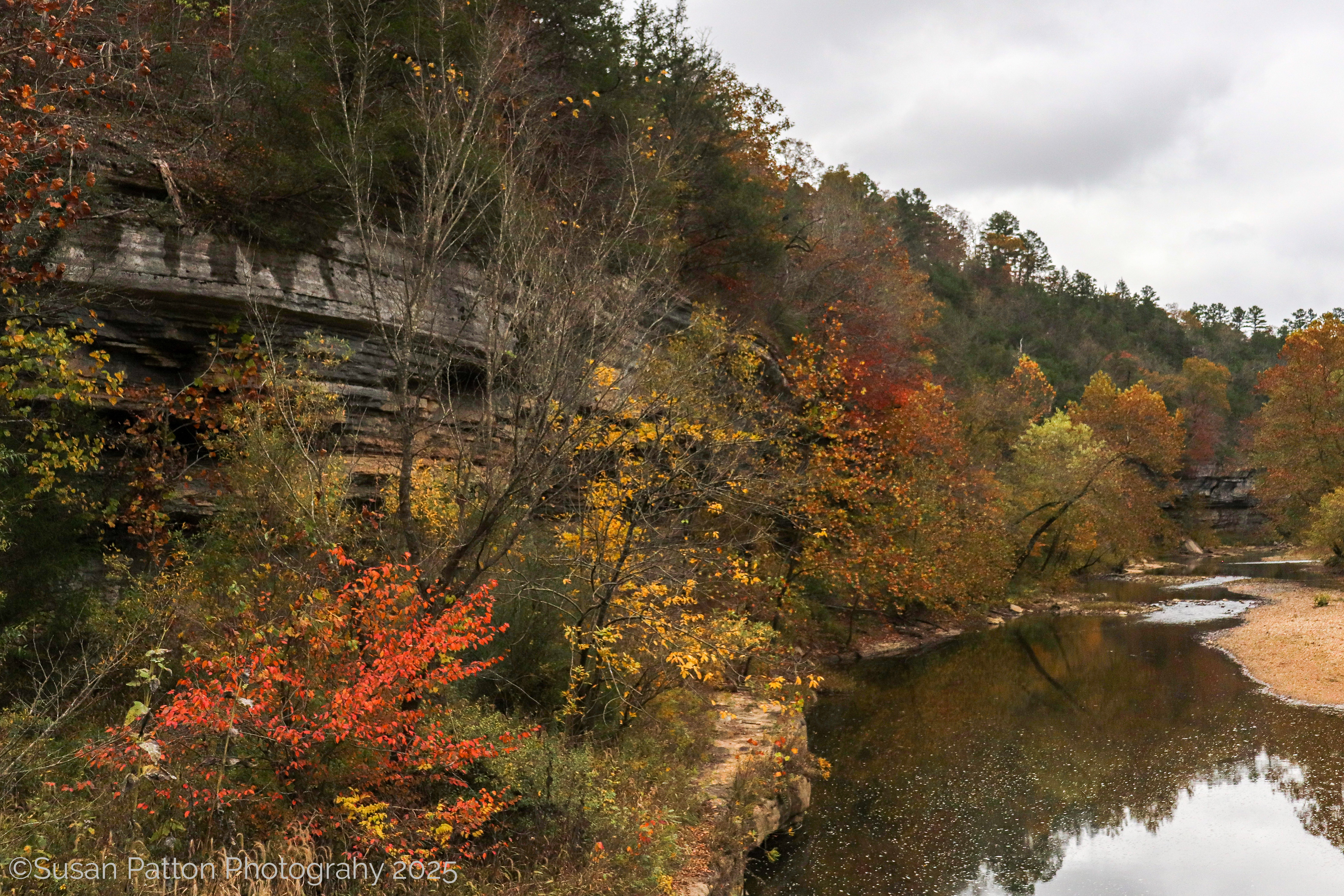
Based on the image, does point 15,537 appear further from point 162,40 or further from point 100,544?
point 162,40

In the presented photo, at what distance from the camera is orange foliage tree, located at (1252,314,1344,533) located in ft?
143

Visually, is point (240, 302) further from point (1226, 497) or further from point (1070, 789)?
point (1226, 497)

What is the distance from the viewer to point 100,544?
1145 centimetres

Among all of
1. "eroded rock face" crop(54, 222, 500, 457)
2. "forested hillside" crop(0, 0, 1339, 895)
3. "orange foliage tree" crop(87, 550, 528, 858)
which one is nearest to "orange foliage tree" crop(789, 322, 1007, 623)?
"forested hillside" crop(0, 0, 1339, 895)

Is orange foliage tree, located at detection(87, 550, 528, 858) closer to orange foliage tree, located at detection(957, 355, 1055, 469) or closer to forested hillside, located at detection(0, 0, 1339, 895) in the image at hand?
forested hillside, located at detection(0, 0, 1339, 895)

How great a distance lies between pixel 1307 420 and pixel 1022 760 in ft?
127

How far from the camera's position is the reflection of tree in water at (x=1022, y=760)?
12.2m

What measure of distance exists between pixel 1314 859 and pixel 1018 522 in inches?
1052

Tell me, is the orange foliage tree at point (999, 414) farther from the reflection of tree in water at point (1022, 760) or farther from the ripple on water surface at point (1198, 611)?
the reflection of tree in water at point (1022, 760)

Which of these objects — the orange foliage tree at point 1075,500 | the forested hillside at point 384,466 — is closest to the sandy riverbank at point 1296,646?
the orange foliage tree at point 1075,500

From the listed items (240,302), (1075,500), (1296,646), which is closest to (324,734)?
(240,302)

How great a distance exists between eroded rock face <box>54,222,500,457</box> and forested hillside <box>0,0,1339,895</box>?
69mm

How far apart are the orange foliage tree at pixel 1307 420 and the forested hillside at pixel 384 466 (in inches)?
1316

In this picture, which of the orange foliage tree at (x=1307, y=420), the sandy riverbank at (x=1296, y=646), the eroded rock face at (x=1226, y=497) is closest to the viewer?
the sandy riverbank at (x=1296, y=646)
